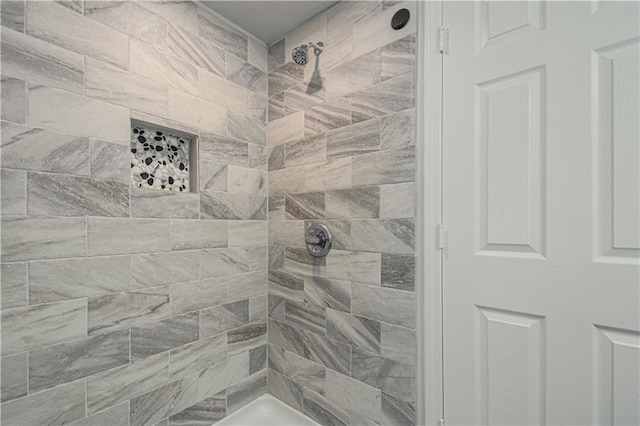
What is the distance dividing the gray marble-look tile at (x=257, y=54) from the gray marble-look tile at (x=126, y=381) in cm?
161

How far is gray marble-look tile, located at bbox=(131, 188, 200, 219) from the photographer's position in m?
1.29

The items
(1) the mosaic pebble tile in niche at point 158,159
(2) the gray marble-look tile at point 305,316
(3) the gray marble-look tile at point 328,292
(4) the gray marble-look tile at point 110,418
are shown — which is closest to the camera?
(4) the gray marble-look tile at point 110,418

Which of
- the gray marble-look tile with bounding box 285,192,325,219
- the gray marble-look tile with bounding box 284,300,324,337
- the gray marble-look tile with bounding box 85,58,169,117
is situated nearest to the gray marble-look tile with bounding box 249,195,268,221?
A: the gray marble-look tile with bounding box 285,192,325,219

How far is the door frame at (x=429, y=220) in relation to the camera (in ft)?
3.98

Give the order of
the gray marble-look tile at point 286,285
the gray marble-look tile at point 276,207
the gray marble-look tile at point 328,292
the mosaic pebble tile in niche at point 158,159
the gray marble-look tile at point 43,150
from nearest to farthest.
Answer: the gray marble-look tile at point 43,150 < the mosaic pebble tile in niche at point 158,159 < the gray marble-look tile at point 328,292 < the gray marble-look tile at point 286,285 < the gray marble-look tile at point 276,207

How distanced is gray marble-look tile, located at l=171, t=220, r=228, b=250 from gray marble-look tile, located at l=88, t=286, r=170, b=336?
8.5 inches

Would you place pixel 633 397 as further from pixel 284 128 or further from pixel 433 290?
pixel 284 128

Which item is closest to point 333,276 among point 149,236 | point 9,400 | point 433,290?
point 433,290

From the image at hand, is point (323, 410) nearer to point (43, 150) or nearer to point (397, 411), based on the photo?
point (397, 411)

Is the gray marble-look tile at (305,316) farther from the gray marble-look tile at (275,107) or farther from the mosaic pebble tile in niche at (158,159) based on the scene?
the gray marble-look tile at (275,107)

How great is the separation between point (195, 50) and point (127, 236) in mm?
949

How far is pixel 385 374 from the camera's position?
4.33ft

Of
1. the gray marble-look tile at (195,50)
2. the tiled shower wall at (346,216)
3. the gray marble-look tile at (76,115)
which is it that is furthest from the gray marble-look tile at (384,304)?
the gray marble-look tile at (195,50)

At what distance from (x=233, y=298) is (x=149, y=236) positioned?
557mm
